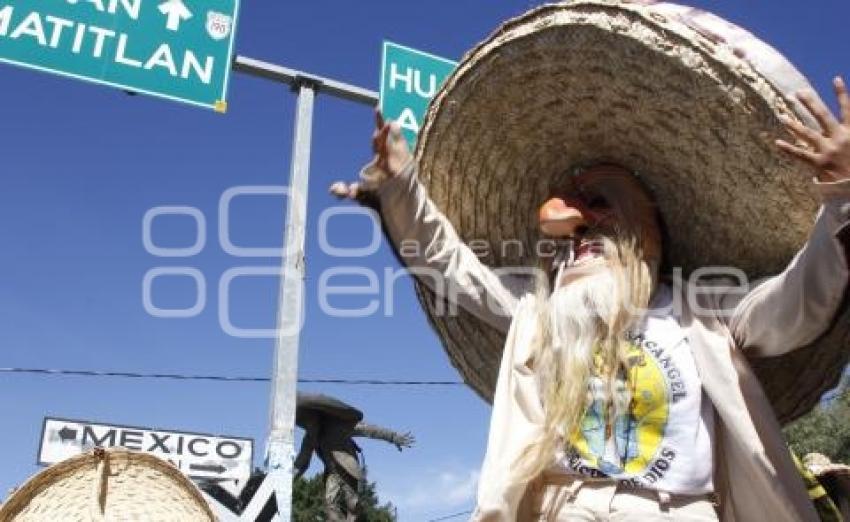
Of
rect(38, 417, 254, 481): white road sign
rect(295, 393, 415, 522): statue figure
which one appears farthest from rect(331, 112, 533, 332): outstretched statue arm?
rect(38, 417, 254, 481): white road sign

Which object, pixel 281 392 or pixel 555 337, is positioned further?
pixel 281 392

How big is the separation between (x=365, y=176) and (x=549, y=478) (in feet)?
1.99

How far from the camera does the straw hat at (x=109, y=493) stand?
2758 mm

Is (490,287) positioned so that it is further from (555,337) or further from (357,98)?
(357,98)

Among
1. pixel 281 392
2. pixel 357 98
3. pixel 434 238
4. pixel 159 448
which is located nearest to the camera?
pixel 434 238

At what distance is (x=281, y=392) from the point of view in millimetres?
3348

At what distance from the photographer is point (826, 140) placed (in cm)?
129

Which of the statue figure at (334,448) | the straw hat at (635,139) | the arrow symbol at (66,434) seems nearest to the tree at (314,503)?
the arrow symbol at (66,434)

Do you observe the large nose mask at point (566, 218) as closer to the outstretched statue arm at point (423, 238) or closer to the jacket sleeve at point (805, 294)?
the outstretched statue arm at point (423, 238)

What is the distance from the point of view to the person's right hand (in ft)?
5.17

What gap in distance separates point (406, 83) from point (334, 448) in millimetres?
3579

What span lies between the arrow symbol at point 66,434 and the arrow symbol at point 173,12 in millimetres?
9221

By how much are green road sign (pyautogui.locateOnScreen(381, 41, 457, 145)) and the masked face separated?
189 cm

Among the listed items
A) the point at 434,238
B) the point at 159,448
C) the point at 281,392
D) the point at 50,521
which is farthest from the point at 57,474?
the point at 159,448
